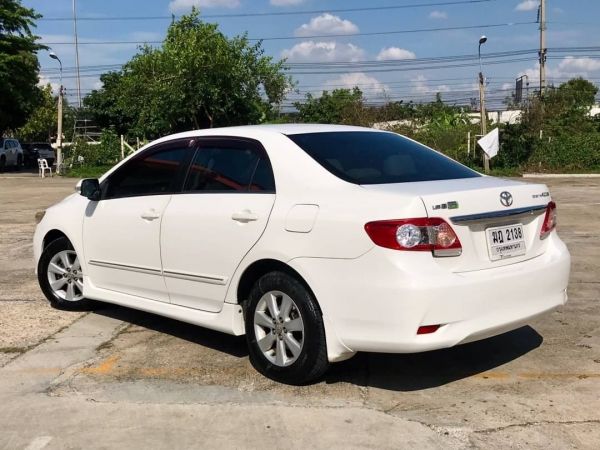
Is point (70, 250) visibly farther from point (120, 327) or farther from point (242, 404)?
point (242, 404)

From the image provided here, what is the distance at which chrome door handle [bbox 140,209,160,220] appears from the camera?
515cm

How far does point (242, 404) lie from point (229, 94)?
2893 cm

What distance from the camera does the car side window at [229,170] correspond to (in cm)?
460

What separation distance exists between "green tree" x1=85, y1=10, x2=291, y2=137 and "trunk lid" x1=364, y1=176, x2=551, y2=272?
89.5 ft

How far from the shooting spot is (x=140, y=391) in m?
4.32

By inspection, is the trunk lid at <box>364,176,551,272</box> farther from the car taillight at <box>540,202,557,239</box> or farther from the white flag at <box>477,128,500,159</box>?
the white flag at <box>477,128,500,159</box>

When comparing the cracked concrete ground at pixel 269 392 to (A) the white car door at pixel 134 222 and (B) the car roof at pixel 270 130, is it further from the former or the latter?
(B) the car roof at pixel 270 130

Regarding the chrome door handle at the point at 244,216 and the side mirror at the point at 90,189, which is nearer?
the chrome door handle at the point at 244,216

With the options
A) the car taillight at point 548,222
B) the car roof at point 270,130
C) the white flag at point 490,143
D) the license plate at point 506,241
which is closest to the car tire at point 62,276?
the car roof at point 270,130

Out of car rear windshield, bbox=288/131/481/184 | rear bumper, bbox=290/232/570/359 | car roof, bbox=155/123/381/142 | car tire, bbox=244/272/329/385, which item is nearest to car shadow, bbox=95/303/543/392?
car tire, bbox=244/272/329/385

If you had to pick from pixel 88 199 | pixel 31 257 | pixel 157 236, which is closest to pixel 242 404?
pixel 157 236

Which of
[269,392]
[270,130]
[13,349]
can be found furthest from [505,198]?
[13,349]

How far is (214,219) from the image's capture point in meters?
4.68

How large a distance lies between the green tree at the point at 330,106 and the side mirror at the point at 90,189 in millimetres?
31635
